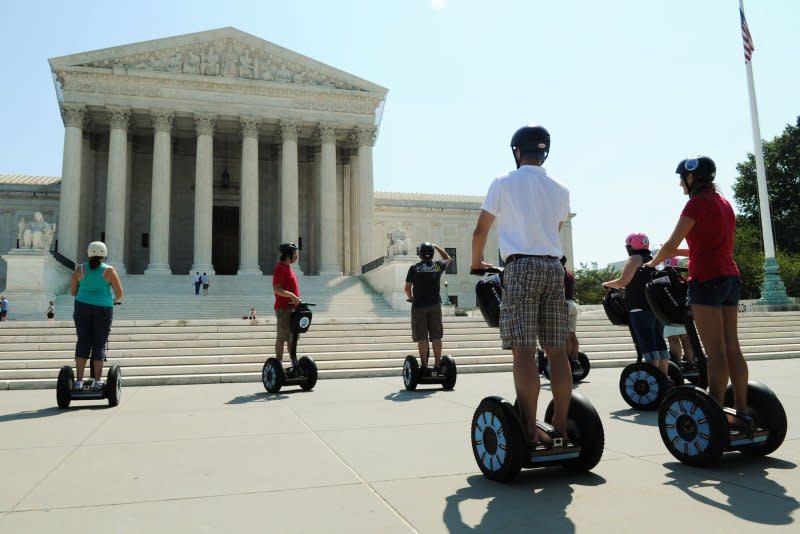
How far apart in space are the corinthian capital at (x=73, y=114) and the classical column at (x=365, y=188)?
1719cm

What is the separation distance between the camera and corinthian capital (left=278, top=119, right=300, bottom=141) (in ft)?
130

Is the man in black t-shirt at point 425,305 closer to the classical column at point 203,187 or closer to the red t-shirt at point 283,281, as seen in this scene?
the red t-shirt at point 283,281

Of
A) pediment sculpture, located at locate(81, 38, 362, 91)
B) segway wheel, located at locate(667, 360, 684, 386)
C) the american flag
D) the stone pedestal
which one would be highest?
pediment sculpture, located at locate(81, 38, 362, 91)

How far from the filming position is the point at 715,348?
427 cm

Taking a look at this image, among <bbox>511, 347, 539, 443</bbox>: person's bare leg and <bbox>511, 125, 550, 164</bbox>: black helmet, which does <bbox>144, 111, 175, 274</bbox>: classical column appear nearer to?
<bbox>511, 125, 550, 164</bbox>: black helmet

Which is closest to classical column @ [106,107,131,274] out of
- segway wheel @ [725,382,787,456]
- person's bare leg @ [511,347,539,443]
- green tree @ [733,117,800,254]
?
person's bare leg @ [511,347,539,443]

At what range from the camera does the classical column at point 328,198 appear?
3956cm

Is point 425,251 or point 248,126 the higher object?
point 248,126

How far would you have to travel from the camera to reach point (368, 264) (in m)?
37.8

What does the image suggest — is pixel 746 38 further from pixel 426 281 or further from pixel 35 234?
pixel 35 234

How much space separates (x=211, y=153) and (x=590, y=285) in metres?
56.4

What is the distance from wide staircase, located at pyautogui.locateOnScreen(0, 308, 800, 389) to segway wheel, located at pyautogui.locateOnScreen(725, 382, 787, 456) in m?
8.80

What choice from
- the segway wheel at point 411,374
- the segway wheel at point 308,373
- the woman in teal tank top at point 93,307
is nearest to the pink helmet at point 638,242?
the segway wheel at point 411,374

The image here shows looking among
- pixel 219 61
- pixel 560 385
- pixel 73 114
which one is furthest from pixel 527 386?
pixel 219 61
